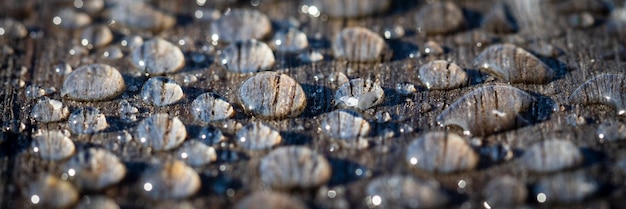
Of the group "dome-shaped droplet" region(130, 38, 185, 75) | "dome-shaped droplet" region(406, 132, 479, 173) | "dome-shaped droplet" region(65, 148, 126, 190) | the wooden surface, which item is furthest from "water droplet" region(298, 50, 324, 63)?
"dome-shaped droplet" region(65, 148, 126, 190)

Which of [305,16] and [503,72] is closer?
[503,72]

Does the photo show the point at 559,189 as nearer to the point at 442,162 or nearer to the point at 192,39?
the point at 442,162

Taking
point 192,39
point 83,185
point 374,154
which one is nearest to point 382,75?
point 374,154

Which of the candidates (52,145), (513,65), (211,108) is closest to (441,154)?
(513,65)

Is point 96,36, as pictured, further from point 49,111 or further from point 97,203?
point 97,203

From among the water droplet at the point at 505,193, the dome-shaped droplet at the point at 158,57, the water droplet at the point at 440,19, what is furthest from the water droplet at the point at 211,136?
the water droplet at the point at 440,19

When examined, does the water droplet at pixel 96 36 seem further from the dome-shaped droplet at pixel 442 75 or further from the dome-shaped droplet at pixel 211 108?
the dome-shaped droplet at pixel 442 75

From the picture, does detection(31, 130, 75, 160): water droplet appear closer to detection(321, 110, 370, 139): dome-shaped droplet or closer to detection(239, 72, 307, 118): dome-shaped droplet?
detection(239, 72, 307, 118): dome-shaped droplet
